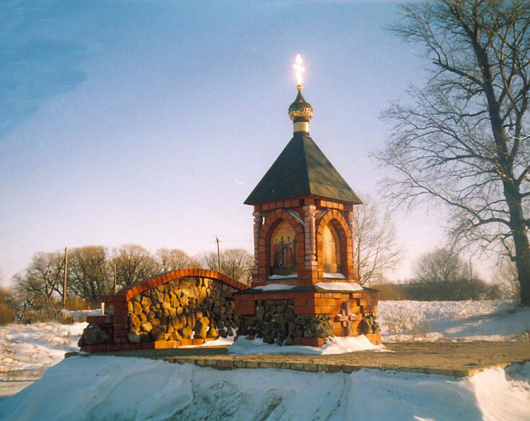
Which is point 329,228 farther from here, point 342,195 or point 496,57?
point 496,57

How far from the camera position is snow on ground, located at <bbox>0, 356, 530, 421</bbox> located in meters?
4.42

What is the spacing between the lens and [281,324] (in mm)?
8359

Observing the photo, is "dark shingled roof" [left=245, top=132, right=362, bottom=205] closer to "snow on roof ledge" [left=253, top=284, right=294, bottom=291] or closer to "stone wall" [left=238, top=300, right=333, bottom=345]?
"snow on roof ledge" [left=253, top=284, right=294, bottom=291]

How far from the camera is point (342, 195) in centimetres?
930

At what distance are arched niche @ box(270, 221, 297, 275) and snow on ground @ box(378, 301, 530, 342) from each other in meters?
6.28

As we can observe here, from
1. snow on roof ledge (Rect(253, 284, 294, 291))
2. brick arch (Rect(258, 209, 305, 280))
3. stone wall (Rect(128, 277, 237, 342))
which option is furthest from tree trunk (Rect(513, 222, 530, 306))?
snow on roof ledge (Rect(253, 284, 294, 291))

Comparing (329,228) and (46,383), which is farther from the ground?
(329,228)

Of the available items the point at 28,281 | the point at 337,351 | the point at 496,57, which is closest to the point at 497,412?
the point at 337,351

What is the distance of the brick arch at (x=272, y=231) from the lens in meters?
8.73

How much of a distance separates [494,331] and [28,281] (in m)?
35.3

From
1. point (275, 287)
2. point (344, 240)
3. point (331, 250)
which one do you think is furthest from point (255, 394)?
point (344, 240)

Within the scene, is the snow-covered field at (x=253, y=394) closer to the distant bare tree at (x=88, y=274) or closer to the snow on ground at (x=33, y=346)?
the snow on ground at (x=33, y=346)

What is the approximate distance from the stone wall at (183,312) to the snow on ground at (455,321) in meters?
5.59

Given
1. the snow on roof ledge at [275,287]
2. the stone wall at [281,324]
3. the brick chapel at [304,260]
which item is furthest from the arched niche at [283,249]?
the stone wall at [281,324]
